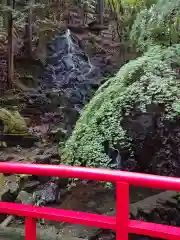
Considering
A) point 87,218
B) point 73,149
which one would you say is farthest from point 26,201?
point 87,218

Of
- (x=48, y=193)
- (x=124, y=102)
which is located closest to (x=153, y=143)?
(x=124, y=102)

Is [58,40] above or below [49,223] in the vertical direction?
above

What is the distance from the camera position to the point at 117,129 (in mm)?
6148

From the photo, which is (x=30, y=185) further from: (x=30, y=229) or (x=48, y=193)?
(x=30, y=229)

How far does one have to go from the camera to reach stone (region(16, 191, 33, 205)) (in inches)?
216

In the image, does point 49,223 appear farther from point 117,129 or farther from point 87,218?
point 87,218

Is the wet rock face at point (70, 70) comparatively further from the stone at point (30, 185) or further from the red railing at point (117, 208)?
the red railing at point (117, 208)

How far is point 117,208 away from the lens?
2.22 meters

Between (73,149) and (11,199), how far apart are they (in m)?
1.63

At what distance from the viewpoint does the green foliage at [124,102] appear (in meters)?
5.99

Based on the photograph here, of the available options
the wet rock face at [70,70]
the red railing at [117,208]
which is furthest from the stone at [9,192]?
the wet rock face at [70,70]

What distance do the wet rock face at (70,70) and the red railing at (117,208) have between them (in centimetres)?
1063

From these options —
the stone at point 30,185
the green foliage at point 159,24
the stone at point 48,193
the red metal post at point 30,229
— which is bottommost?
the stone at point 48,193

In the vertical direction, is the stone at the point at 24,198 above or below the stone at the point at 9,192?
below
